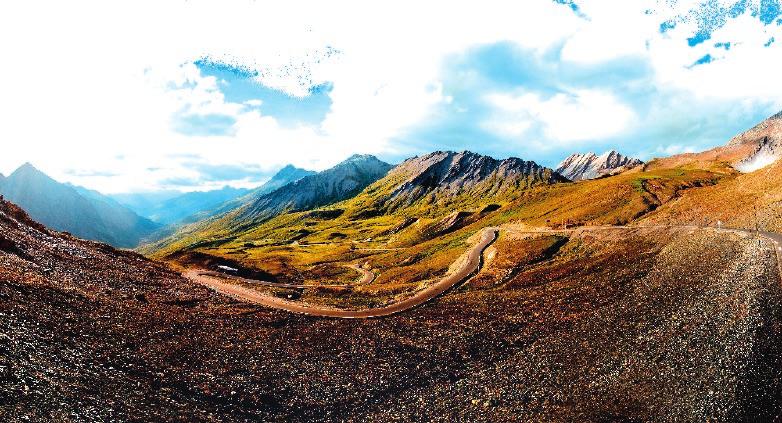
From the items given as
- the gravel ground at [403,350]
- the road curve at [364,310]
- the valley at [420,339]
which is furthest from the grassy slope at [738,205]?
the road curve at [364,310]

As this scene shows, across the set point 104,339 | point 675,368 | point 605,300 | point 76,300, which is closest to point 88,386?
point 104,339

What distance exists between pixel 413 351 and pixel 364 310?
24344 mm

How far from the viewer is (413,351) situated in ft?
201

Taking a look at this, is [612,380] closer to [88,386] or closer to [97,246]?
[88,386]

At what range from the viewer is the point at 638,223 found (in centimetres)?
12694

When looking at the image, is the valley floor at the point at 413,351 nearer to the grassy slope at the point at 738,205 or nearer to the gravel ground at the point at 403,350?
the gravel ground at the point at 403,350

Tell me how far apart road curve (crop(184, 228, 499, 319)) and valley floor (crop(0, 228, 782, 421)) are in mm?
4291

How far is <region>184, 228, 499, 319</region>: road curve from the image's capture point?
3226 inches

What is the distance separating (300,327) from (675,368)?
52.1 m

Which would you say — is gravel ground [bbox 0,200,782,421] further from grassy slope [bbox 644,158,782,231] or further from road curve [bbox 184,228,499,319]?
grassy slope [bbox 644,158,782,231]

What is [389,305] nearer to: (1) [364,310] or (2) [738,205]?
(1) [364,310]

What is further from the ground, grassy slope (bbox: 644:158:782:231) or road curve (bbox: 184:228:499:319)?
grassy slope (bbox: 644:158:782:231)

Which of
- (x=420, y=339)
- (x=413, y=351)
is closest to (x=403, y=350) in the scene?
(x=413, y=351)

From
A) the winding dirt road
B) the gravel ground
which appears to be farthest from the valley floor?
the winding dirt road
